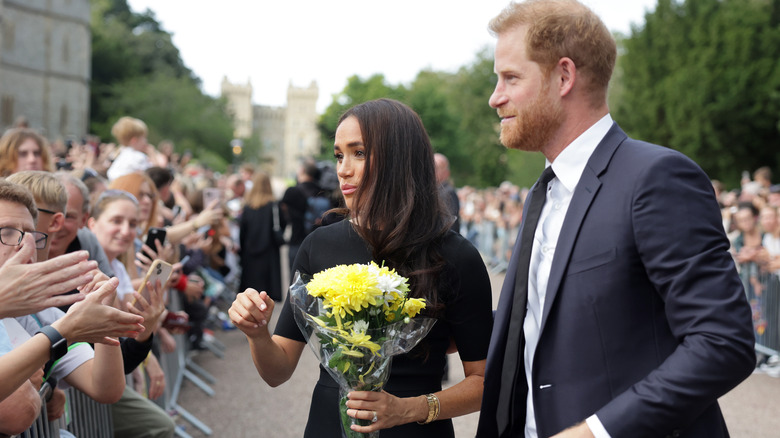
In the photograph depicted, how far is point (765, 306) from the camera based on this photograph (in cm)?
1012

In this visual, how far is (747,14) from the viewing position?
38875 millimetres

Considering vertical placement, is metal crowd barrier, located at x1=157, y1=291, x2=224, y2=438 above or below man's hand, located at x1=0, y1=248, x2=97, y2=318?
below

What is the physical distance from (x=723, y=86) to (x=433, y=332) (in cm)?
4111

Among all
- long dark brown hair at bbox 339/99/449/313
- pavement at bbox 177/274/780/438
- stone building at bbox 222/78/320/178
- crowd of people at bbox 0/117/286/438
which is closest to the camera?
crowd of people at bbox 0/117/286/438

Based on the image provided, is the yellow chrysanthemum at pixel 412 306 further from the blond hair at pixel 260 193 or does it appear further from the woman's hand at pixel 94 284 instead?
the blond hair at pixel 260 193

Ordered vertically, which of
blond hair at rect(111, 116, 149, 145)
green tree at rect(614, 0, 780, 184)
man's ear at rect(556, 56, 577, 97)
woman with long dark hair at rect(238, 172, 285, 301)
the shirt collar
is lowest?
woman with long dark hair at rect(238, 172, 285, 301)

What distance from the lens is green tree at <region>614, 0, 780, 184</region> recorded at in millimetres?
38625

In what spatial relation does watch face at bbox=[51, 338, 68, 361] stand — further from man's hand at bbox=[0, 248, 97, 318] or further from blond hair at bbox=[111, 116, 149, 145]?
blond hair at bbox=[111, 116, 149, 145]

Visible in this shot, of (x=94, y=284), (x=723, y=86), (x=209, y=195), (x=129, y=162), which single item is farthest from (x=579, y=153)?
(x=723, y=86)

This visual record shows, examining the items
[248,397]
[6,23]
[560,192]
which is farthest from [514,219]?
[6,23]

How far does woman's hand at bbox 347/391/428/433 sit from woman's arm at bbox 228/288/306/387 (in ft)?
1.33

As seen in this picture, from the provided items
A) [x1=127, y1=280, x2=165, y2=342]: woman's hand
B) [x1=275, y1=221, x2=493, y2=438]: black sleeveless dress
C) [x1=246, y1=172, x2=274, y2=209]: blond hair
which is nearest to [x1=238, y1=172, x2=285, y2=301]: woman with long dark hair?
[x1=246, y1=172, x2=274, y2=209]: blond hair

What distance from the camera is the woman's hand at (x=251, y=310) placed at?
2520 mm

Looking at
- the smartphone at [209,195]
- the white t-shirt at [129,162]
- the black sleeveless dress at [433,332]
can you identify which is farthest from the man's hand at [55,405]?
the smartphone at [209,195]
